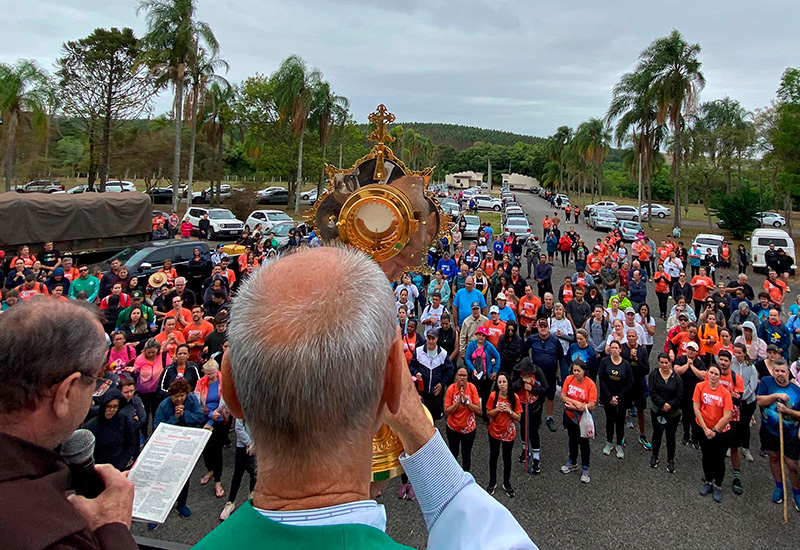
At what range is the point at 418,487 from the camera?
144 centimetres

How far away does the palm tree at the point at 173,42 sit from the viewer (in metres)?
29.8

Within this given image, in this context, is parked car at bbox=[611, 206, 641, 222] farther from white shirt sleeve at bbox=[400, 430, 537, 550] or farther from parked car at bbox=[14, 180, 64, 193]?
parked car at bbox=[14, 180, 64, 193]

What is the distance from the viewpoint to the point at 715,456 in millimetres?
6996

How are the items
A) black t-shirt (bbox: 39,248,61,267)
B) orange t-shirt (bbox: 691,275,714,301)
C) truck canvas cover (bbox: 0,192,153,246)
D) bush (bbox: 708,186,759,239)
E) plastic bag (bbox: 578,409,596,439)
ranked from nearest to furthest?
plastic bag (bbox: 578,409,596,439), orange t-shirt (bbox: 691,275,714,301), black t-shirt (bbox: 39,248,61,267), truck canvas cover (bbox: 0,192,153,246), bush (bbox: 708,186,759,239)

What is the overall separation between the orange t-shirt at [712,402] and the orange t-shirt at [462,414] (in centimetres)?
312

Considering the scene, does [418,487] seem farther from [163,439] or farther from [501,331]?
[501,331]

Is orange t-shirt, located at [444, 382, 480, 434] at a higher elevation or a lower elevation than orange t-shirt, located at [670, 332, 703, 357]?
lower

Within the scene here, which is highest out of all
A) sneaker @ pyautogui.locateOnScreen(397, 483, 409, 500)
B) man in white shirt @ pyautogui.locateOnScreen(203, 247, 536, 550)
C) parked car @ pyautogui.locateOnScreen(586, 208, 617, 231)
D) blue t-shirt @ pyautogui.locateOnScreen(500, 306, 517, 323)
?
parked car @ pyautogui.locateOnScreen(586, 208, 617, 231)

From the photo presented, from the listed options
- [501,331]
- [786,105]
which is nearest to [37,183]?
[501,331]

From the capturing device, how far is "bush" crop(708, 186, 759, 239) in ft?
110

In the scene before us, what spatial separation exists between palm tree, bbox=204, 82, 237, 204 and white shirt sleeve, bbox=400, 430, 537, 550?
4335cm

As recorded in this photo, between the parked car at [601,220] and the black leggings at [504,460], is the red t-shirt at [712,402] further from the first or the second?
the parked car at [601,220]

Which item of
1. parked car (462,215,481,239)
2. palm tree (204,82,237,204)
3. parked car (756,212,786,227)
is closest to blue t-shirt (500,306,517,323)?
parked car (462,215,481,239)

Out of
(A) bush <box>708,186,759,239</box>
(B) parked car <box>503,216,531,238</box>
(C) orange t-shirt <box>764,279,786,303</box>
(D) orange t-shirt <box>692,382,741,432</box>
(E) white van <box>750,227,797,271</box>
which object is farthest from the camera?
(A) bush <box>708,186,759,239</box>
